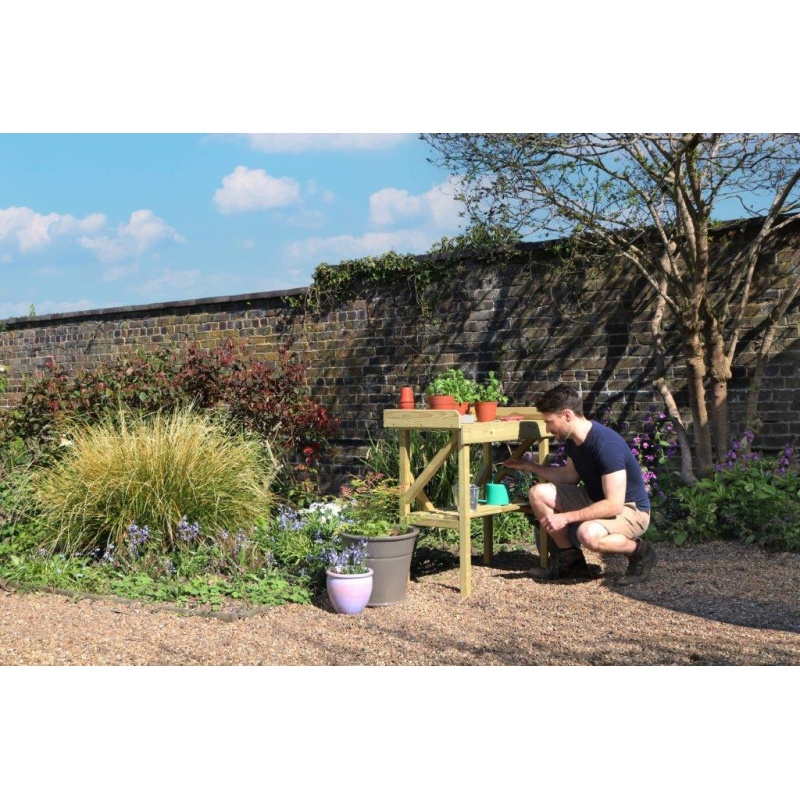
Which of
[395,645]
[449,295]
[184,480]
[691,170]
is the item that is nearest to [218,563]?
[184,480]

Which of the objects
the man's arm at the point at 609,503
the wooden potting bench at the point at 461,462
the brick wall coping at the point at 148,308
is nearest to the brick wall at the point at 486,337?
the brick wall coping at the point at 148,308

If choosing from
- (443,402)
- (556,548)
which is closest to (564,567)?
(556,548)

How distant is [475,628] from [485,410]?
1732 mm

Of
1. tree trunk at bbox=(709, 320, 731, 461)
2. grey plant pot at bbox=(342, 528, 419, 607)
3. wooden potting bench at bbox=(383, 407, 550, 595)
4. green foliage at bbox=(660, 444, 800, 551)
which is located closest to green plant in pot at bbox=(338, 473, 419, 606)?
grey plant pot at bbox=(342, 528, 419, 607)

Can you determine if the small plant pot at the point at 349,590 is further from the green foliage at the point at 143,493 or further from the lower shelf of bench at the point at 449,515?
the green foliage at the point at 143,493

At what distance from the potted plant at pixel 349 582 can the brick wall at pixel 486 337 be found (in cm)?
330

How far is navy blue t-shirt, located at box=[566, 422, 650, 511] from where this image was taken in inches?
208

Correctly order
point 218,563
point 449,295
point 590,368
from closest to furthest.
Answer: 1. point 218,563
2. point 590,368
3. point 449,295

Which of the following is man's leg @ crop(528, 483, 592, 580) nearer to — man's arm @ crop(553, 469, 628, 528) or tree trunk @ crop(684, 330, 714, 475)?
man's arm @ crop(553, 469, 628, 528)

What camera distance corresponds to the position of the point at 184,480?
584cm

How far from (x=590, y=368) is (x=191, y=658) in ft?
15.1

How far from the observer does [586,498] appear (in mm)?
5750

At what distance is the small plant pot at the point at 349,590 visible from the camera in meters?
4.84

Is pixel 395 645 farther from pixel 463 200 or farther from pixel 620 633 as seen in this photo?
pixel 463 200
